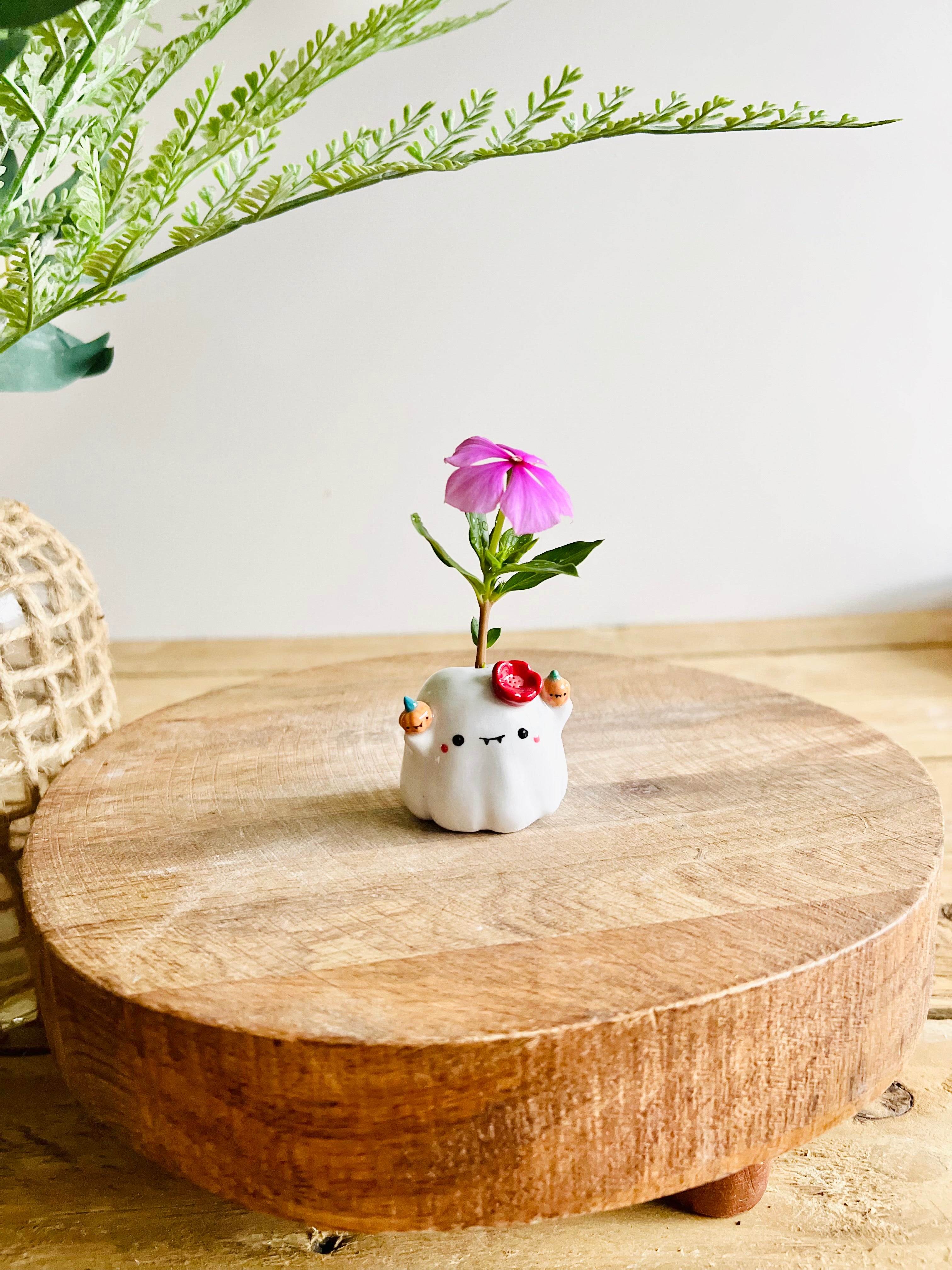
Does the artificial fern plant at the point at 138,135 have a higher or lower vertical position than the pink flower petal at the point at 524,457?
higher

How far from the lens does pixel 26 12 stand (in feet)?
1.66

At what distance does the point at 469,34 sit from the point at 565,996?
149 cm

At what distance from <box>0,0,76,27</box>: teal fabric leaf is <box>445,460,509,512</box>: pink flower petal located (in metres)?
0.32

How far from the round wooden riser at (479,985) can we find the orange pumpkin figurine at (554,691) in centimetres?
8

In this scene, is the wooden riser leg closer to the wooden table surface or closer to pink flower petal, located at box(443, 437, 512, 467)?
the wooden table surface

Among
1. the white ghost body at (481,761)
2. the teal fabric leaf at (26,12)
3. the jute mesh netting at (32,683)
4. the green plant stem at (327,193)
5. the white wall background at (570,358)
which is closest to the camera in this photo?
the teal fabric leaf at (26,12)

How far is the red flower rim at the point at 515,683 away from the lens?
2.40 feet

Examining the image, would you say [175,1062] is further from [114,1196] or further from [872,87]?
[872,87]

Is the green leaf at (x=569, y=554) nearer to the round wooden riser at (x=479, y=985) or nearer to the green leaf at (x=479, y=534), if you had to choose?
the green leaf at (x=479, y=534)

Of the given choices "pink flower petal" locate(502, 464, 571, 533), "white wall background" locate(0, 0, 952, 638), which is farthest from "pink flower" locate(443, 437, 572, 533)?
"white wall background" locate(0, 0, 952, 638)

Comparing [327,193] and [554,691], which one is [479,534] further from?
[327,193]

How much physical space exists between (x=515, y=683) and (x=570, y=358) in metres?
1.13

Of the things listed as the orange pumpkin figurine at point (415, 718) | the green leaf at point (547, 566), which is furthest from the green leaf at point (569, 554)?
the orange pumpkin figurine at point (415, 718)

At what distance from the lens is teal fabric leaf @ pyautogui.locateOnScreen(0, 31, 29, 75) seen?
556mm
